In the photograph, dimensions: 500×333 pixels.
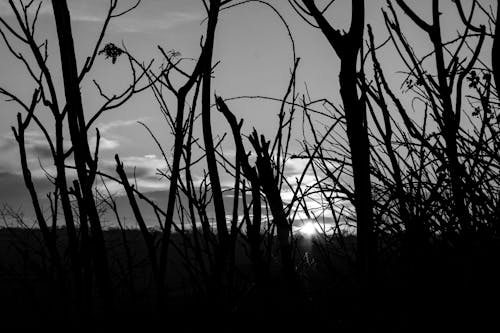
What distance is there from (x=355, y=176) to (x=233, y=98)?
0.83 m

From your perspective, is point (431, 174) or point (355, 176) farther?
point (431, 174)

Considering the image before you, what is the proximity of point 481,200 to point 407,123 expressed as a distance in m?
0.48

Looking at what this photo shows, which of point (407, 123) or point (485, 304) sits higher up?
point (407, 123)

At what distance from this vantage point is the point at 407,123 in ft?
6.72

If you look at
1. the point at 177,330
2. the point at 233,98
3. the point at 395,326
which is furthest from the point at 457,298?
the point at 177,330

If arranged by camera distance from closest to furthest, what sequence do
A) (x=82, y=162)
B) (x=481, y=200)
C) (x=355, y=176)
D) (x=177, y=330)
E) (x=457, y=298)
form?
(x=355, y=176) < (x=82, y=162) < (x=457, y=298) < (x=481, y=200) < (x=177, y=330)

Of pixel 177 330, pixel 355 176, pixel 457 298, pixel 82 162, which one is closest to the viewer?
pixel 355 176

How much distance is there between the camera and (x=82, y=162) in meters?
1.67

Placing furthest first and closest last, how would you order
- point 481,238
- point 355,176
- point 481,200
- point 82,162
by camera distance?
point 481,200, point 481,238, point 82,162, point 355,176

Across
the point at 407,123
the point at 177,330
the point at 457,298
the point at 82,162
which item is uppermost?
the point at 407,123

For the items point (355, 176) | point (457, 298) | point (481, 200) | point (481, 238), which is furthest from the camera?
point (481, 200)

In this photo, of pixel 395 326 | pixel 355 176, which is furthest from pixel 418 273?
pixel 355 176

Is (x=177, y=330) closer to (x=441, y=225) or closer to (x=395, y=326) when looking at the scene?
(x=395, y=326)

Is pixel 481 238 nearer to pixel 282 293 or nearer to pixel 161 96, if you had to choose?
pixel 282 293
